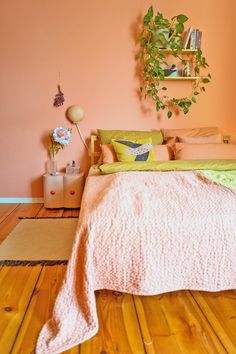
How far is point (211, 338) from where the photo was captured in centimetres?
124

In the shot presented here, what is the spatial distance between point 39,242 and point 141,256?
1.20m

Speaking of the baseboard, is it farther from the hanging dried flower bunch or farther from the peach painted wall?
the hanging dried flower bunch

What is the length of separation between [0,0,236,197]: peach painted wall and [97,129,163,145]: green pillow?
0.22m

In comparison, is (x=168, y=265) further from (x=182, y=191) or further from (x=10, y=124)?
(x=10, y=124)

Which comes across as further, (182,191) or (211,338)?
(182,191)

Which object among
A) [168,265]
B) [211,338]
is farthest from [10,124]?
[211,338]

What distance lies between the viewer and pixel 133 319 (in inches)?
53.4

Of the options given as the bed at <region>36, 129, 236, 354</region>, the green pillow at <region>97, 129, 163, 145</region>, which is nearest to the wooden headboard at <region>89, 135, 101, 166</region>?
the green pillow at <region>97, 129, 163, 145</region>

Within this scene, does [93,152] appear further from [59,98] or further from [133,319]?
[133,319]

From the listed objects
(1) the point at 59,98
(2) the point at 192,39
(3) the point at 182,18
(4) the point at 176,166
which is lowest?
(4) the point at 176,166

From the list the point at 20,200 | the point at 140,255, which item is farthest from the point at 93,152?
the point at 140,255

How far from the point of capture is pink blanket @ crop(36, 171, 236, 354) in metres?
1.23

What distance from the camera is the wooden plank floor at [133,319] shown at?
1188 millimetres

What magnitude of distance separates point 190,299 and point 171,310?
154 millimetres
